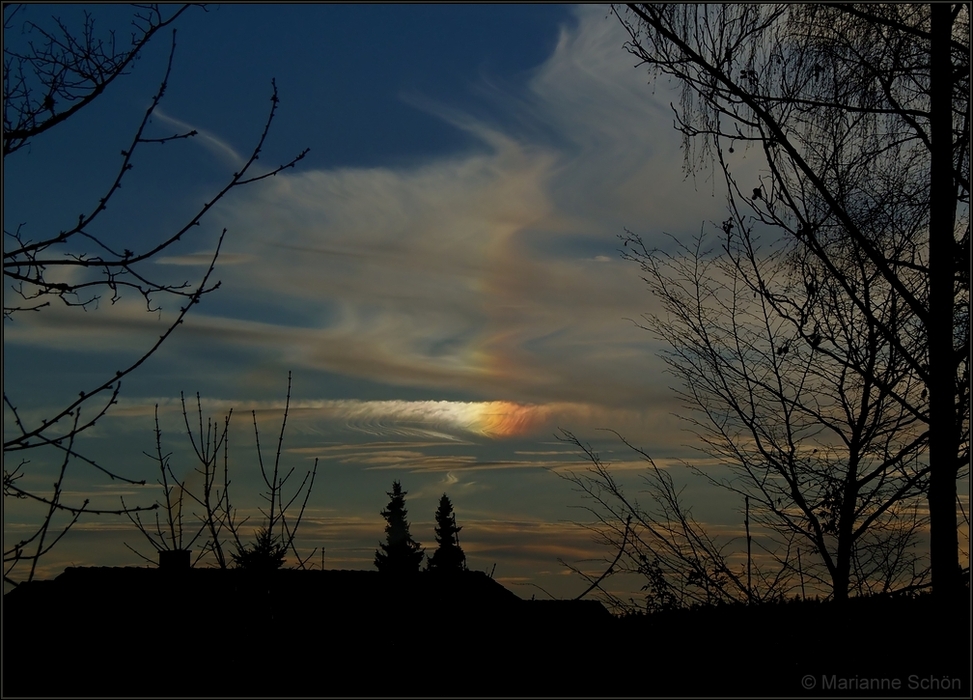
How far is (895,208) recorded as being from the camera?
6453 mm

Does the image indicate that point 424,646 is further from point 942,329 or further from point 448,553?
point 942,329

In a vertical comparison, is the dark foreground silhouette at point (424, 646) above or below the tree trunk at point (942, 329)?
below

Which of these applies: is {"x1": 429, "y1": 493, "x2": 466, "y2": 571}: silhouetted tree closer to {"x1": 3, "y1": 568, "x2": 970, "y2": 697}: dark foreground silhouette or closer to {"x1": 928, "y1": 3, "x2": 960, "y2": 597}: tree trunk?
{"x1": 3, "y1": 568, "x2": 970, "y2": 697}: dark foreground silhouette

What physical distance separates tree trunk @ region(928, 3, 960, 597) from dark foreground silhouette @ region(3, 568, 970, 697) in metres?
0.33

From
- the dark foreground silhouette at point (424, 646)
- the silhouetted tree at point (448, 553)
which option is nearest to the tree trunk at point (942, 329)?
the dark foreground silhouette at point (424, 646)

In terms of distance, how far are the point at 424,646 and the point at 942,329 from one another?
3591 millimetres

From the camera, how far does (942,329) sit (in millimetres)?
4977

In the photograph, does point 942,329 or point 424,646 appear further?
point 942,329

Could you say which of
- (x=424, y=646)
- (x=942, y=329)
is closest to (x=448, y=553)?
(x=424, y=646)

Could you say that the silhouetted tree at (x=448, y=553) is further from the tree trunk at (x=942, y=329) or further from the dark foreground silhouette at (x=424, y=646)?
the tree trunk at (x=942, y=329)

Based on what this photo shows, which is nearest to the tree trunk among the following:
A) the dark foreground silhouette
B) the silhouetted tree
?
the dark foreground silhouette

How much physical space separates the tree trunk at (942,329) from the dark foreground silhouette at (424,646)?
332 millimetres

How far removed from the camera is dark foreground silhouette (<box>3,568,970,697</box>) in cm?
394

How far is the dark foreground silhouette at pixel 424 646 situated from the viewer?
3.94 meters
